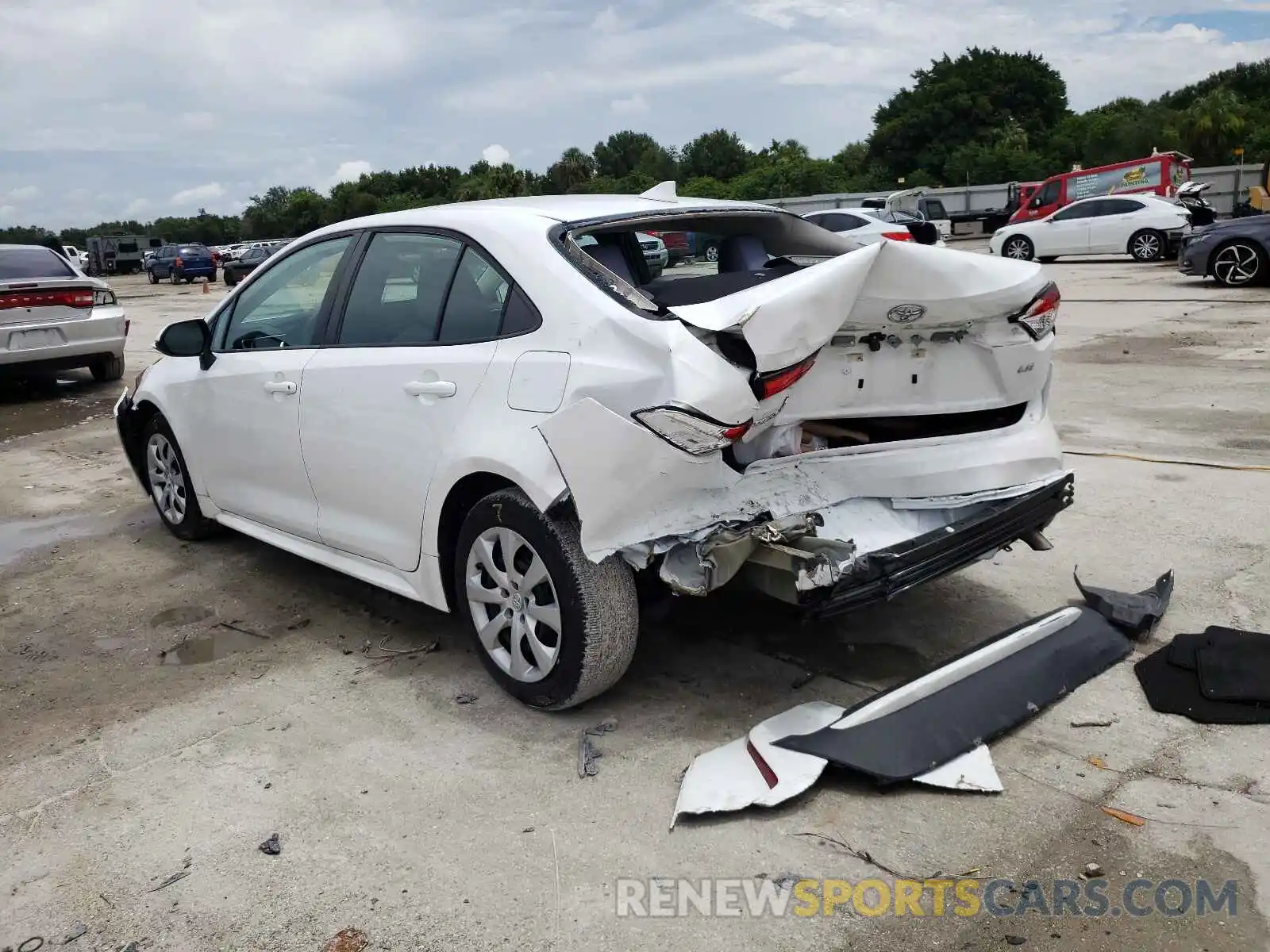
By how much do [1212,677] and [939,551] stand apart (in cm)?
105

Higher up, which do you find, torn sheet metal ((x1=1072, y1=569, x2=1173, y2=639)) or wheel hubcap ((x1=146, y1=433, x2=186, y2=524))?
wheel hubcap ((x1=146, y1=433, x2=186, y2=524))

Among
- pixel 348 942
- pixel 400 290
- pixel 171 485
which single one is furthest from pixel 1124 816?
pixel 171 485

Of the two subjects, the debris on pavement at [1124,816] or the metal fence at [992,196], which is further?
the metal fence at [992,196]

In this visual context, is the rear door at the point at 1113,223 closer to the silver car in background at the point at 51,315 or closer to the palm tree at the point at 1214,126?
the silver car in background at the point at 51,315

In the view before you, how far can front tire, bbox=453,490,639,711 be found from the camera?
3275 millimetres

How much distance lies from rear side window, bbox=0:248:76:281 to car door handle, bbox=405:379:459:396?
9289mm

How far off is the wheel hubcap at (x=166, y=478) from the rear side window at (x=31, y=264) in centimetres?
655

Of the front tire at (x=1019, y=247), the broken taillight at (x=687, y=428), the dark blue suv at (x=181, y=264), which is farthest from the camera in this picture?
the dark blue suv at (x=181, y=264)

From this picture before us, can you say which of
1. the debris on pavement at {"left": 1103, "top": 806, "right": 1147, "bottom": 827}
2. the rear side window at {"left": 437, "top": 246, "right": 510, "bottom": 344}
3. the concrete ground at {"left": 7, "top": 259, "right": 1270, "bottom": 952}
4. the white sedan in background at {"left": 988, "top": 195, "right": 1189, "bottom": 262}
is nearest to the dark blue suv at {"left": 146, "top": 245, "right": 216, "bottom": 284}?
the white sedan in background at {"left": 988, "top": 195, "right": 1189, "bottom": 262}

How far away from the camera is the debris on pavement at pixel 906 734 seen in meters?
2.99

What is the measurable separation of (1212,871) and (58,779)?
3.41m

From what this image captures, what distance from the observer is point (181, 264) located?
136 feet

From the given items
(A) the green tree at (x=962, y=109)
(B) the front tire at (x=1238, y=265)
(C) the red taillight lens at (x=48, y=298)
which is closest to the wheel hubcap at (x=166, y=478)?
(C) the red taillight lens at (x=48, y=298)

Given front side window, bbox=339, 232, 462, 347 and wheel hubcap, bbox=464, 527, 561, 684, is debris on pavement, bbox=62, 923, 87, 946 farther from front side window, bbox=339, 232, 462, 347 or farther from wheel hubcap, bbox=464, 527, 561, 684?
front side window, bbox=339, 232, 462, 347
